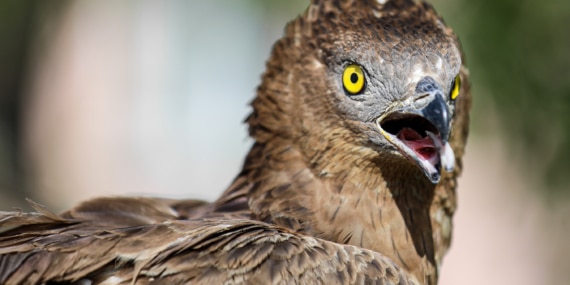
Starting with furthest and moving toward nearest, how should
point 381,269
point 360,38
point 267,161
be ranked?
point 267,161 < point 360,38 < point 381,269

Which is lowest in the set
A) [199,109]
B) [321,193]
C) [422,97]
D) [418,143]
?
[199,109]

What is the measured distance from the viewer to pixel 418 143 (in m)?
4.18

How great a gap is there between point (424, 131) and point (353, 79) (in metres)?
0.41

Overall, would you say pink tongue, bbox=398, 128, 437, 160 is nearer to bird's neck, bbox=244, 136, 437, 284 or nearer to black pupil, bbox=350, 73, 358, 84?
bird's neck, bbox=244, 136, 437, 284

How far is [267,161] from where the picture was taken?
461 centimetres

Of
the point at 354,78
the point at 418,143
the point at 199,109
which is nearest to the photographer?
the point at 418,143

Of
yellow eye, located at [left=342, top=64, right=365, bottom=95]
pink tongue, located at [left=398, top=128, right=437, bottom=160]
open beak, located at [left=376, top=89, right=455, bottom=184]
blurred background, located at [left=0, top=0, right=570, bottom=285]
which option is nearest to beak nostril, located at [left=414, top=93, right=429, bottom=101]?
open beak, located at [left=376, top=89, right=455, bottom=184]

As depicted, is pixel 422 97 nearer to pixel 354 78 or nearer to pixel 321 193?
pixel 354 78

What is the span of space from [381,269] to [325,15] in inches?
52.4

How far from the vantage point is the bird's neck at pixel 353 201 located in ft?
14.3

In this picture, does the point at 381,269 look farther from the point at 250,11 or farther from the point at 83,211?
the point at 250,11

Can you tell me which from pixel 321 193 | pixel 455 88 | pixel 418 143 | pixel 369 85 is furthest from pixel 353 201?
pixel 455 88

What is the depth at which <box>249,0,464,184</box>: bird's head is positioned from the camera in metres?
4.11

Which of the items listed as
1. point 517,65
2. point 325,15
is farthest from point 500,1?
point 325,15
